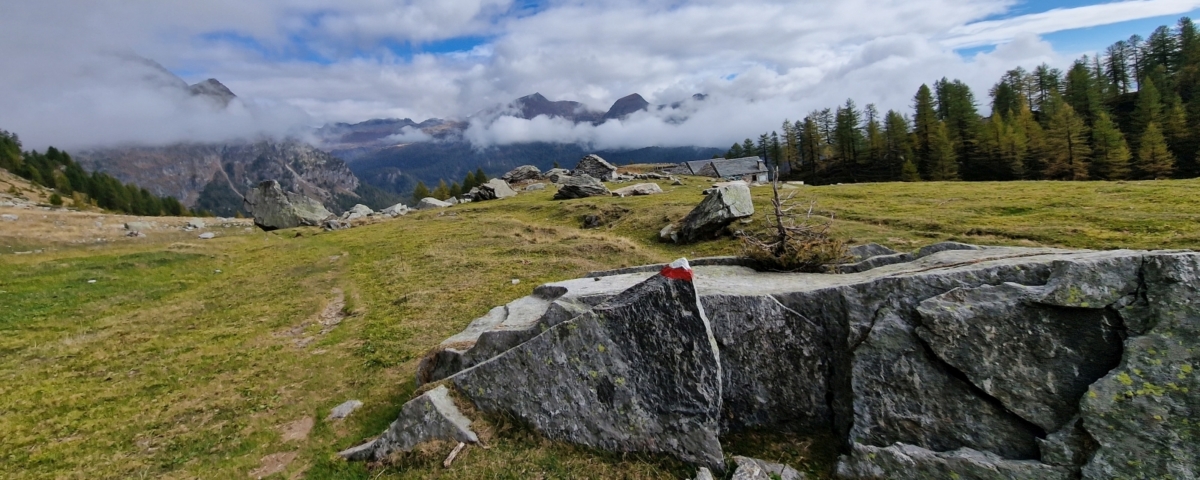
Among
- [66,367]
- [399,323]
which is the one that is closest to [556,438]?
[399,323]

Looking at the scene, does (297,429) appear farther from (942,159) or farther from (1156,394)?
(942,159)

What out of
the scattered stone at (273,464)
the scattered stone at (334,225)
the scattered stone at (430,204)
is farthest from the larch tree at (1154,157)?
the scattered stone at (334,225)

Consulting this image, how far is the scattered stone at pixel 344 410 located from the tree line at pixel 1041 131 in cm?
9953

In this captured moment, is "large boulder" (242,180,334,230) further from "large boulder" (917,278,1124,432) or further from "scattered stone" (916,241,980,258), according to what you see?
"large boulder" (917,278,1124,432)

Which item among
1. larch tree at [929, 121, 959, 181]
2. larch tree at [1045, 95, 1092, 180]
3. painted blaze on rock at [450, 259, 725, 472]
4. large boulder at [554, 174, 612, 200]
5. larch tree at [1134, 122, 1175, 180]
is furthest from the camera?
larch tree at [929, 121, 959, 181]

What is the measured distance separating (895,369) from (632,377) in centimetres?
528

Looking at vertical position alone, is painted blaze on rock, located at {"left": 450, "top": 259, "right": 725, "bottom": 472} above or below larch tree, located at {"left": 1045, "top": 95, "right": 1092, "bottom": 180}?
below

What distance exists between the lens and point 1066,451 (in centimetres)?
816

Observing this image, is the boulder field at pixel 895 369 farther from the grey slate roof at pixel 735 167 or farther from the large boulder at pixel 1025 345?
the grey slate roof at pixel 735 167

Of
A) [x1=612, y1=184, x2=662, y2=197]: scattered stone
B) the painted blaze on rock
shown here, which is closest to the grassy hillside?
the painted blaze on rock

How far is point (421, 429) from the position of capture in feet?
38.1

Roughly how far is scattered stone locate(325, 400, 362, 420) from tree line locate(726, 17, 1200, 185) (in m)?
99.5

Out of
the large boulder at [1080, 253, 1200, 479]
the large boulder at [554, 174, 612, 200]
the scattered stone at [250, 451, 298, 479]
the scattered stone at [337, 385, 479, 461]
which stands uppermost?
the large boulder at [554, 174, 612, 200]

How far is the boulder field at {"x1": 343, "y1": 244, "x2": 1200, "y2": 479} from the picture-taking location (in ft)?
26.1
